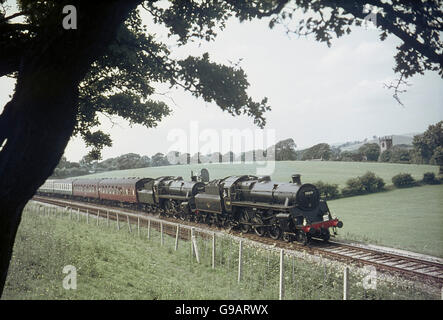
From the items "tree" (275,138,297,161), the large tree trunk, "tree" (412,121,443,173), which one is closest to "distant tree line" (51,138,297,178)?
"tree" (275,138,297,161)

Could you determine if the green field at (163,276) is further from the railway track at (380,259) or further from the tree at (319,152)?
the tree at (319,152)

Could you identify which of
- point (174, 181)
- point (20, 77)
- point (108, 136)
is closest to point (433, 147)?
point (174, 181)

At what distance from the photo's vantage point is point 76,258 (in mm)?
10422

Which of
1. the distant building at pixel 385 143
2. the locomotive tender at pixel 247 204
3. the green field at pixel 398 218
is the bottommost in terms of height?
the green field at pixel 398 218

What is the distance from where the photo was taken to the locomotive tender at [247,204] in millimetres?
14828

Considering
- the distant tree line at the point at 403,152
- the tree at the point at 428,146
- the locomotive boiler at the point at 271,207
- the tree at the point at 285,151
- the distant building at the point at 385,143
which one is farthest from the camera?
the tree at the point at 285,151

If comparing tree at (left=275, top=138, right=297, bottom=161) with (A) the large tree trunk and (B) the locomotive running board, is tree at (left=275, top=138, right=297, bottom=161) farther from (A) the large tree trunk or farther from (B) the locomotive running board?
(A) the large tree trunk

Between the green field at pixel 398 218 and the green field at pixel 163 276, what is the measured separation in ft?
26.4

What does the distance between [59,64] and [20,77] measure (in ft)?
2.48

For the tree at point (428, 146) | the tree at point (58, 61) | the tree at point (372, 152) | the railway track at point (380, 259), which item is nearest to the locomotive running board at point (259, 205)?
the railway track at point (380, 259)

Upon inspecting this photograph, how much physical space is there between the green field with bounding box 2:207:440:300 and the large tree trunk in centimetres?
397

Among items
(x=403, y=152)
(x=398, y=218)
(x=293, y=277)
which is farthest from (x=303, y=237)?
(x=403, y=152)

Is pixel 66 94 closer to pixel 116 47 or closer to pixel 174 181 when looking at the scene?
pixel 116 47
